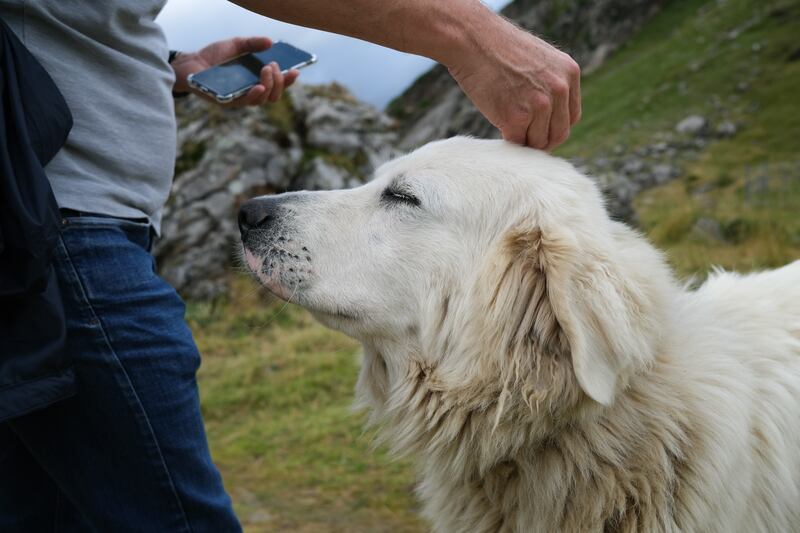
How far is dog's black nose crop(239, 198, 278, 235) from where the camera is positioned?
8.03 ft

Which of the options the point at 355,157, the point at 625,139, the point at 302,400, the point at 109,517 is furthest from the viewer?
the point at 625,139

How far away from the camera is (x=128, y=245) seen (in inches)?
72.0

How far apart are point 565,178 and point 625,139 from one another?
26.2 meters

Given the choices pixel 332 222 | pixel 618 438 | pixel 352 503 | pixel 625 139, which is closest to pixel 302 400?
pixel 352 503

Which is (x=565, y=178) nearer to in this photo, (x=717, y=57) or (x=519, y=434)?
(x=519, y=434)

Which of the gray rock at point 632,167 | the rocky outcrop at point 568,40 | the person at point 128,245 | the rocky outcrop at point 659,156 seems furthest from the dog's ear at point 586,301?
the rocky outcrop at point 568,40

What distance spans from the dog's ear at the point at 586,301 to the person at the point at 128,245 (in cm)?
52

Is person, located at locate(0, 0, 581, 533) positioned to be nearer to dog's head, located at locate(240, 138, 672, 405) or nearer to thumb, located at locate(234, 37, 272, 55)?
dog's head, located at locate(240, 138, 672, 405)

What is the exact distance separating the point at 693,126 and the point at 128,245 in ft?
86.0

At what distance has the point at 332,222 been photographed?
8.05 feet

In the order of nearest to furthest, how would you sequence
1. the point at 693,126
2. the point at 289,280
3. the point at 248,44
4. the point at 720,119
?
1. the point at 289,280
2. the point at 248,44
3. the point at 693,126
4. the point at 720,119

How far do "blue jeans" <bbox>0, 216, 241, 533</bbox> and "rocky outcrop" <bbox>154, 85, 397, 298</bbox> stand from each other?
8120 millimetres

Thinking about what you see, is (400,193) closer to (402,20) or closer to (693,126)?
(402,20)

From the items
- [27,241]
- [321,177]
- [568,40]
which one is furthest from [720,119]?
[568,40]
